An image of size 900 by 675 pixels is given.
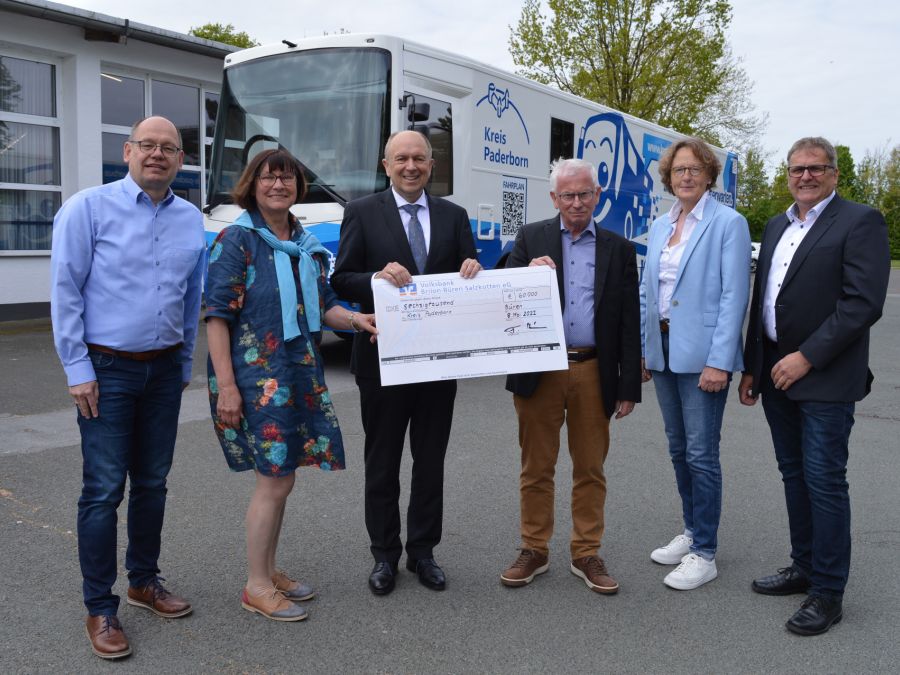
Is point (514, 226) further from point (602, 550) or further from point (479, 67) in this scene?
point (602, 550)

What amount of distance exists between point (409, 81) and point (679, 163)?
5.39m

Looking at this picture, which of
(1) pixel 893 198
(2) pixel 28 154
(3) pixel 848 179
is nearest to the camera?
(2) pixel 28 154

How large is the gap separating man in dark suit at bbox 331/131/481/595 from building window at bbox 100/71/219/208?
1071cm

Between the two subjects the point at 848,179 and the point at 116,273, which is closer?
the point at 116,273

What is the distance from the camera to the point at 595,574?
383cm

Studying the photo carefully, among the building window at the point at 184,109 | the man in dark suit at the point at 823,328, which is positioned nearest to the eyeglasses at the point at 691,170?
the man in dark suit at the point at 823,328

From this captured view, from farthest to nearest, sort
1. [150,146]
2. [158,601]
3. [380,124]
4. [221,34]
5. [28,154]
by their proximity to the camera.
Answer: [221,34]
[28,154]
[380,124]
[158,601]
[150,146]

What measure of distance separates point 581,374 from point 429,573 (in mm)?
1123

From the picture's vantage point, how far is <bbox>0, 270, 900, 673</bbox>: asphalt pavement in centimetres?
315

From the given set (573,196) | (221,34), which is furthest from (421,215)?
(221,34)

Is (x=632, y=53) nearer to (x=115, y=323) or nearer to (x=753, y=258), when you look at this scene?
(x=753, y=258)

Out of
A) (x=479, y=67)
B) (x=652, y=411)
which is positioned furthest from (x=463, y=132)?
(x=652, y=411)

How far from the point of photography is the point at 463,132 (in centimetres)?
958

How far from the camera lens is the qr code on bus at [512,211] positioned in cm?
1035
